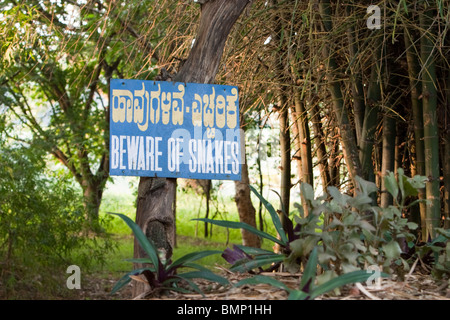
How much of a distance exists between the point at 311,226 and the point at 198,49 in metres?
0.84

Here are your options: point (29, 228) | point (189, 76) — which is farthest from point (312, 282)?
point (29, 228)

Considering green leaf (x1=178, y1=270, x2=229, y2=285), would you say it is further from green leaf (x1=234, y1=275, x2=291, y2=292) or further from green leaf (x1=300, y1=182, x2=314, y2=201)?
green leaf (x1=300, y1=182, x2=314, y2=201)

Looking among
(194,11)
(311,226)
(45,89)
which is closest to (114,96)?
(311,226)

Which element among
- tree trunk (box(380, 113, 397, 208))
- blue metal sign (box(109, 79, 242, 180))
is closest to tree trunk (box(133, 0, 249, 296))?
blue metal sign (box(109, 79, 242, 180))

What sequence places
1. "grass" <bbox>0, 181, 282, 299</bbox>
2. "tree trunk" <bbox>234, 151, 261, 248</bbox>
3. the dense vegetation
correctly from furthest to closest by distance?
"tree trunk" <bbox>234, 151, 261, 248</bbox> < "grass" <bbox>0, 181, 282, 299</bbox> < the dense vegetation

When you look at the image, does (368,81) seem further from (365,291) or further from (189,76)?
(365,291)

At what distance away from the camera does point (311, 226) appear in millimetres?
1713

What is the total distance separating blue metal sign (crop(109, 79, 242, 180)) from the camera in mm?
1990

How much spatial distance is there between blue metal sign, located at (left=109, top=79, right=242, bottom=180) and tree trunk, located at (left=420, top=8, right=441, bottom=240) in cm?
114

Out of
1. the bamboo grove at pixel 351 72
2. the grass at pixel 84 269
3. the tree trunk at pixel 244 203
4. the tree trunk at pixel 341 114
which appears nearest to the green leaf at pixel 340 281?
the bamboo grove at pixel 351 72

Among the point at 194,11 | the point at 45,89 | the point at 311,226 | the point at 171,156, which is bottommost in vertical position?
the point at 311,226

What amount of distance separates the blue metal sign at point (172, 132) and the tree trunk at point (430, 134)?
114cm

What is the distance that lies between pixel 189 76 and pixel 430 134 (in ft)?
4.36
